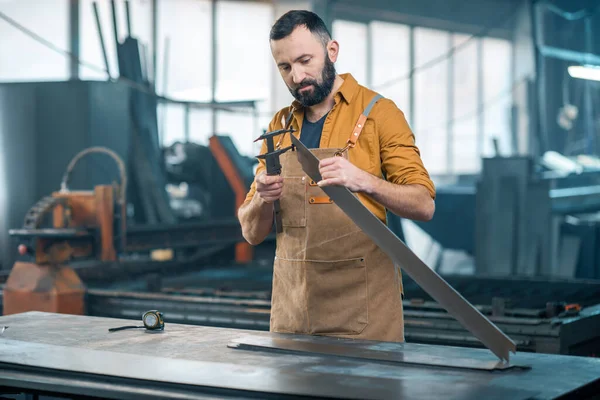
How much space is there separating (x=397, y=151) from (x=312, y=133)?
0.23 metres

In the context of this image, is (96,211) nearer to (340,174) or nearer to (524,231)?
(340,174)

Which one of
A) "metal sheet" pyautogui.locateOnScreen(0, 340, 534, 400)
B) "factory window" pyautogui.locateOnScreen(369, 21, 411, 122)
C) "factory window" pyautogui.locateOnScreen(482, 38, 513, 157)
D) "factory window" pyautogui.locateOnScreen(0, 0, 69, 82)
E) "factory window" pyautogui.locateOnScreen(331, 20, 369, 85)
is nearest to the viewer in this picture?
"metal sheet" pyautogui.locateOnScreen(0, 340, 534, 400)

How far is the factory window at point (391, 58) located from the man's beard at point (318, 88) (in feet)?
35.4

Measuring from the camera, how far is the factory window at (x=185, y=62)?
9633 millimetres

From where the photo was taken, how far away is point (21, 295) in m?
3.73

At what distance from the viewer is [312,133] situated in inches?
82.6

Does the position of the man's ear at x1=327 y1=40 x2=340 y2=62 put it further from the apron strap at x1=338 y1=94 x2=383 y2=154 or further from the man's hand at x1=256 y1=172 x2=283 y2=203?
the man's hand at x1=256 y1=172 x2=283 y2=203

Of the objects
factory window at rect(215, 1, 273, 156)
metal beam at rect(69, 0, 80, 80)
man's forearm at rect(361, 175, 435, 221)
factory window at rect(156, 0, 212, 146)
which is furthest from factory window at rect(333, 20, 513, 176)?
man's forearm at rect(361, 175, 435, 221)

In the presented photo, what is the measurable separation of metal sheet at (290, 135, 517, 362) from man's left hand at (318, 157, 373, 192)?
0.04 meters

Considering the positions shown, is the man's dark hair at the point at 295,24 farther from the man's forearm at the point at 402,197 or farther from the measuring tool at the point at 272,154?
the man's forearm at the point at 402,197

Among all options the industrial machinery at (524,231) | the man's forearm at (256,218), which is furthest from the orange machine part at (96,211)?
the industrial machinery at (524,231)

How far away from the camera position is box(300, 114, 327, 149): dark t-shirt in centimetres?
208

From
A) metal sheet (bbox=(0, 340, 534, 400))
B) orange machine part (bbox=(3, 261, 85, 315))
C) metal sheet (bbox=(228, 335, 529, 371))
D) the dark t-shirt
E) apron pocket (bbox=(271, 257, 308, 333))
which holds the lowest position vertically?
orange machine part (bbox=(3, 261, 85, 315))

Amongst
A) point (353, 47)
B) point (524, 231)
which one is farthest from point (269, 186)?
point (353, 47)
